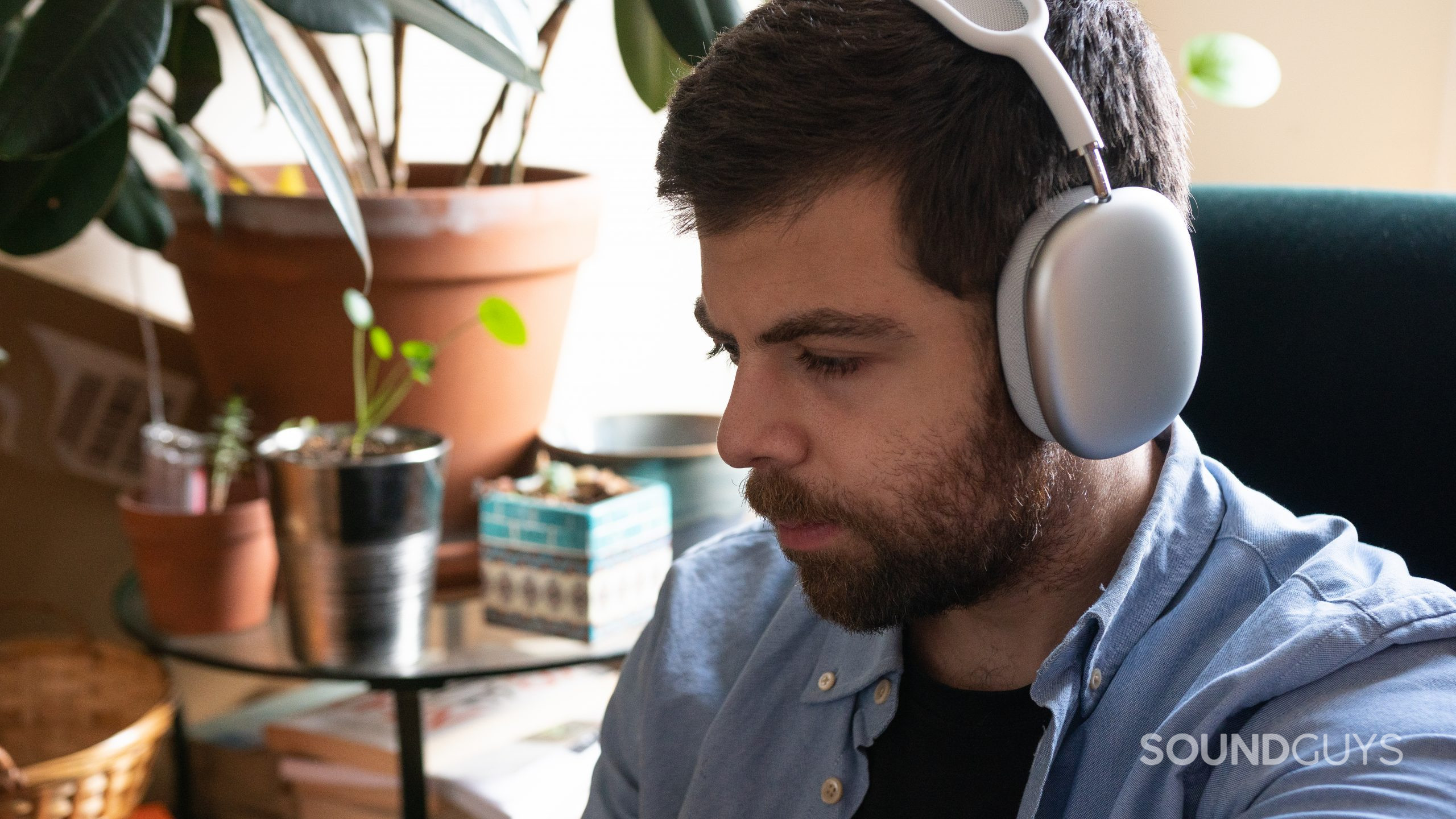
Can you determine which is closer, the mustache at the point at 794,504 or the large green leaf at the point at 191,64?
the mustache at the point at 794,504

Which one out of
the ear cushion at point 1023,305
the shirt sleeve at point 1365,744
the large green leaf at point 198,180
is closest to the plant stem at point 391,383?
the large green leaf at point 198,180

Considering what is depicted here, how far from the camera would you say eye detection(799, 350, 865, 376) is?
2.46ft

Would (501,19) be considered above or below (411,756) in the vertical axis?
above

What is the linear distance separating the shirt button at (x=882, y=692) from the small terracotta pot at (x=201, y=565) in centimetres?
66

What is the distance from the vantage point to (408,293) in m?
1.26

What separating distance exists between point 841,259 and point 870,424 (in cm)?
10

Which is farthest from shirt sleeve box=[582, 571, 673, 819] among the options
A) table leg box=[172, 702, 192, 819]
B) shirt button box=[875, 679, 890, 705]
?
table leg box=[172, 702, 192, 819]

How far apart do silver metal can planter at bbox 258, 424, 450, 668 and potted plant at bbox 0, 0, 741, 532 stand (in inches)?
5.8

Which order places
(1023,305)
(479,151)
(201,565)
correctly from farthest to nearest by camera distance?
(479,151), (201,565), (1023,305)

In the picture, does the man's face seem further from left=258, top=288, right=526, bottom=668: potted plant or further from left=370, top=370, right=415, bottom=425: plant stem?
left=370, top=370, right=415, bottom=425: plant stem

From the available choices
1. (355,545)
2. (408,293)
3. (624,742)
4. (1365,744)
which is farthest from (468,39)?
(1365,744)

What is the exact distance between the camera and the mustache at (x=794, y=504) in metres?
0.77

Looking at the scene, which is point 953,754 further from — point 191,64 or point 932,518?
point 191,64

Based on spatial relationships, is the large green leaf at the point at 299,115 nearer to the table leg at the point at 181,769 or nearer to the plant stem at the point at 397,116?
the plant stem at the point at 397,116
